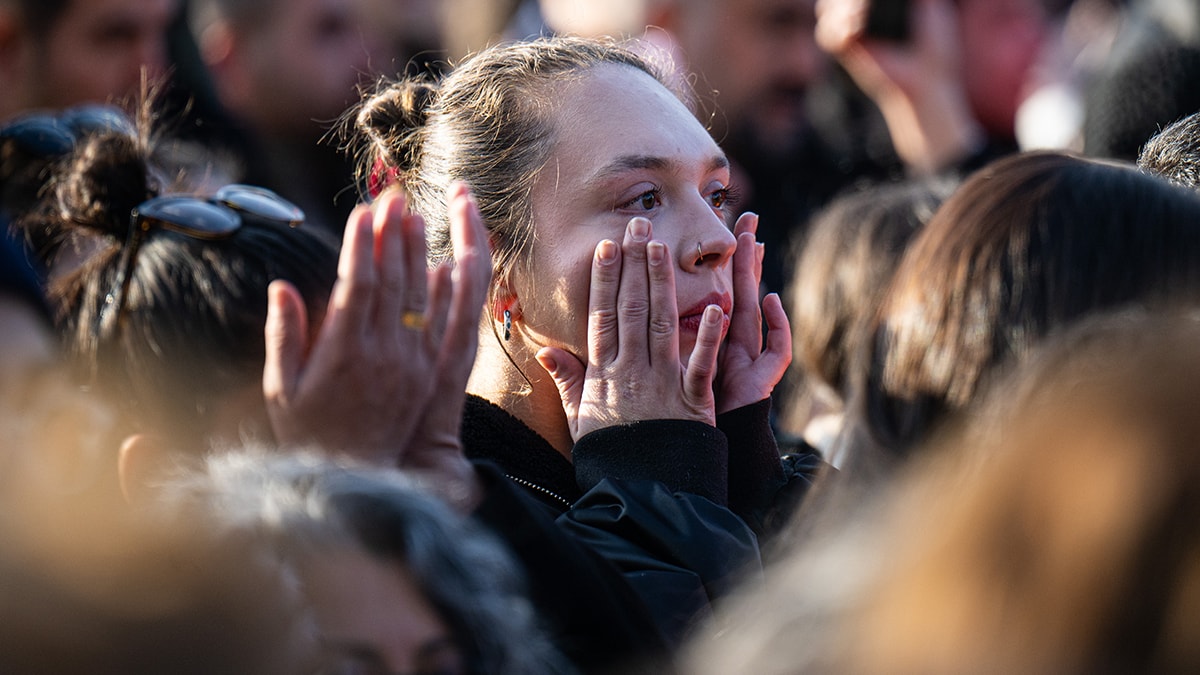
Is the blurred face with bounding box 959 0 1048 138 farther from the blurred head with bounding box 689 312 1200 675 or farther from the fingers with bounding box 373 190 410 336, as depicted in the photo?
the blurred head with bounding box 689 312 1200 675

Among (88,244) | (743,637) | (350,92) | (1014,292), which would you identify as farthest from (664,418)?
(350,92)

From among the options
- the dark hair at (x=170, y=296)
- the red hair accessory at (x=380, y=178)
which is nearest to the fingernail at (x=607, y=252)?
the dark hair at (x=170, y=296)

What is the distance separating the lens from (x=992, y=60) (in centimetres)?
498

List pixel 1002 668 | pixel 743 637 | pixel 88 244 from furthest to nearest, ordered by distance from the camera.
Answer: pixel 88 244 → pixel 743 637 → pixel 1002 668

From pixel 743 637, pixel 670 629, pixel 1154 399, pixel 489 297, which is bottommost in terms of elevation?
pixel 670 629

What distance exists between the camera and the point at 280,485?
1418 millimetres

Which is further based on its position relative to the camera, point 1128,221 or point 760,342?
point 760,342

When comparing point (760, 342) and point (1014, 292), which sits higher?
point (1014, 292)

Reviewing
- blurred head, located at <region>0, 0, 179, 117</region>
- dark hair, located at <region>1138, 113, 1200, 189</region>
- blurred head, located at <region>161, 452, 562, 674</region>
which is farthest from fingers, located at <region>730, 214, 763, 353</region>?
blurred head, located at <region>0, 0, 179, 117</region>

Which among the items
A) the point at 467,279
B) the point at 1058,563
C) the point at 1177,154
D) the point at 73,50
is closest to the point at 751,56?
the point at 1177,154

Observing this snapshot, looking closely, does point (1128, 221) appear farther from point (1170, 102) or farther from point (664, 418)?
point (1170, 102)

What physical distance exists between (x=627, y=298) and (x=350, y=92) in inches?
102

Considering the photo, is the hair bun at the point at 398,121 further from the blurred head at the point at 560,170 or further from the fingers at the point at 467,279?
the fingers at the point at 467,279

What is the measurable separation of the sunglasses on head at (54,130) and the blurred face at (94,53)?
733 millimetres
